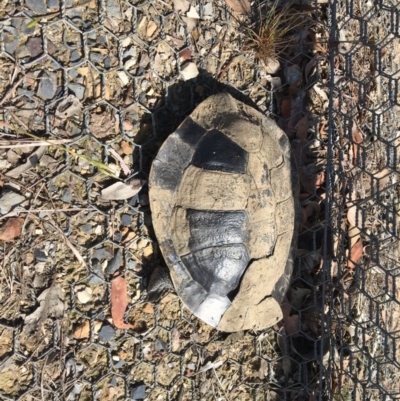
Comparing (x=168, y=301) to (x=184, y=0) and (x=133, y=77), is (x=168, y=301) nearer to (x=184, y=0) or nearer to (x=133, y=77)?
(x=133, y=77)

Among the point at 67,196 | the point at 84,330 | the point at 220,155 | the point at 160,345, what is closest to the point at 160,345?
the point at 160,345

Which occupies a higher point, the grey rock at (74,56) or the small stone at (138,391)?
the grey rock at (74,56)

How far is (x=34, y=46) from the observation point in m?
1.83

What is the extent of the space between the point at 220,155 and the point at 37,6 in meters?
0.84

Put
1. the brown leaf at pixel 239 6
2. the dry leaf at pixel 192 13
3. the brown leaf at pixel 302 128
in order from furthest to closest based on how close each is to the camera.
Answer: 1. the brown leaf at pixel 302 128
2. the brown leaf at pixel 239 6
3. the dry leaf at pixel 192 13

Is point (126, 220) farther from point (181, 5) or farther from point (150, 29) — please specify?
point (181, 5)

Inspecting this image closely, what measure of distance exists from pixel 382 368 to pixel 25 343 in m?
1.58

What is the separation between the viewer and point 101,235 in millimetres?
1976

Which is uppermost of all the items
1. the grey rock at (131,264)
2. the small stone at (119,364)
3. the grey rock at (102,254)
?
the grey rock at (102,254)

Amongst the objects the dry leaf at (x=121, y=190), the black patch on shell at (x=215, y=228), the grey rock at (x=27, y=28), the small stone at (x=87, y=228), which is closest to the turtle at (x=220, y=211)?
the black patch on shell at (x=215, y=228)

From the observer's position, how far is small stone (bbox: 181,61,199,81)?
82.7 inches

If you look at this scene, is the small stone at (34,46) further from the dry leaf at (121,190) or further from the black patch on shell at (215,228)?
the black patch on shell at (215,228)

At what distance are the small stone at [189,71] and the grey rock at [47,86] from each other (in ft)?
1.72

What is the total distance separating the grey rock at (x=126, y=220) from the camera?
2.01 meters
